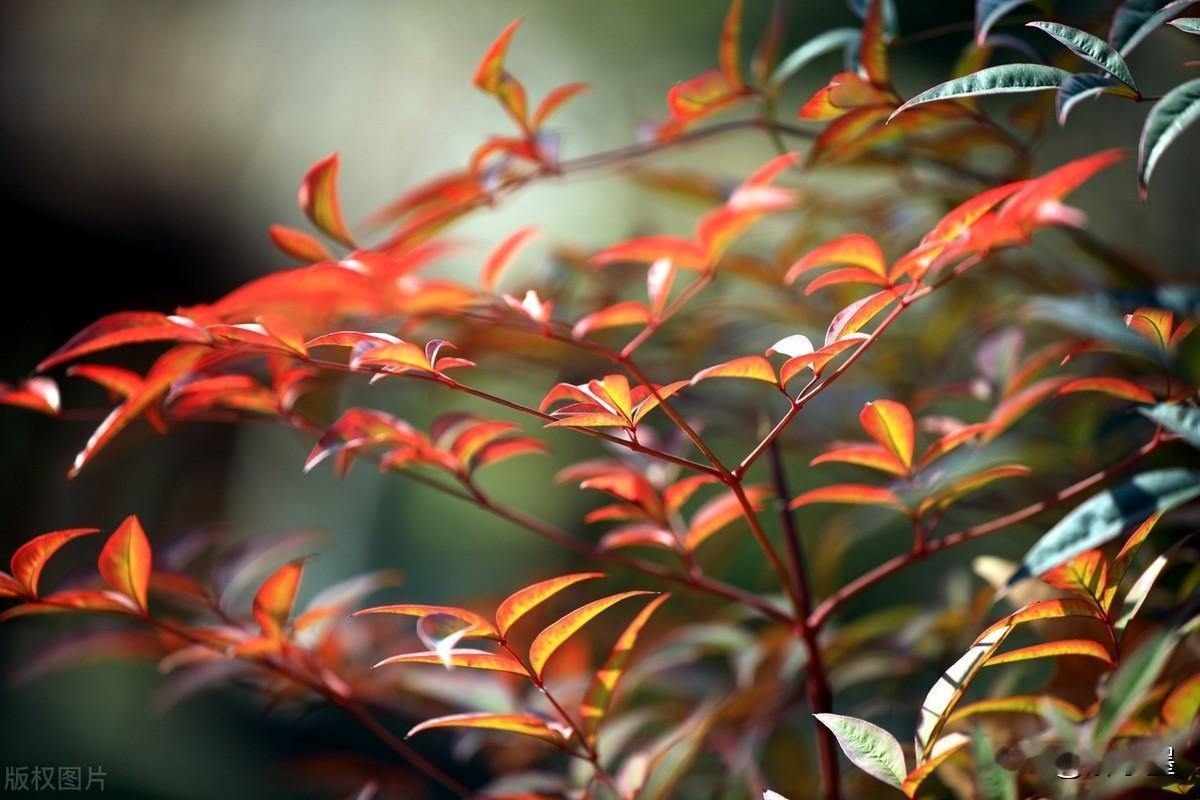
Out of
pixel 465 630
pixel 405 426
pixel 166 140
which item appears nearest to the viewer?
pixel 465 630

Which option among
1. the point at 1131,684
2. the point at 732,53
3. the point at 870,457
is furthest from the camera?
the point at 732,53

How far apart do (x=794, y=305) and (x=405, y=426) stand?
29 cm

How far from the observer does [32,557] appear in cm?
39

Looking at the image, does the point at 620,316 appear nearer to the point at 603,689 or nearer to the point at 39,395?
the point at 603,689

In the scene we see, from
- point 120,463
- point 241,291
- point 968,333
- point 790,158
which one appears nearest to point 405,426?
point 241,291

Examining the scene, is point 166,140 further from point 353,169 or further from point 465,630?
point 465,630

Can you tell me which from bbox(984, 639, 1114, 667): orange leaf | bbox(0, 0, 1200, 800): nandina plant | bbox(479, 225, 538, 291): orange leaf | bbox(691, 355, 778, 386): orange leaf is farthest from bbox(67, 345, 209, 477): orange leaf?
bbox(984, 639, 1114, 667): orange leaf

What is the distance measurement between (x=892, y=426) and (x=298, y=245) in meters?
0.28

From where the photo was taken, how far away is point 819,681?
0.42 meters

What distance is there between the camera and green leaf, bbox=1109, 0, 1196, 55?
315 mm

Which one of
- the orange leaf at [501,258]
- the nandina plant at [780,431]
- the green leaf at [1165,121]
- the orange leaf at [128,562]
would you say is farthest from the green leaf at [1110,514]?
the orange leaf at [128,562]

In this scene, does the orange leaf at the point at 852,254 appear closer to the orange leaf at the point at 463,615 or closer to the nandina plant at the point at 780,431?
the nandina plant at the point at 780,431

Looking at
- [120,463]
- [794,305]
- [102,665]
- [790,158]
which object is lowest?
[102,665]

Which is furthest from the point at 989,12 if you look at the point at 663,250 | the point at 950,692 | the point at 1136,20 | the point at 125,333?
the point at 125,333
